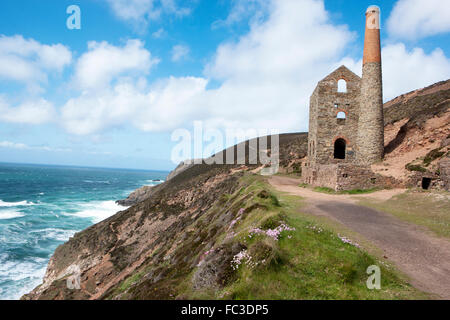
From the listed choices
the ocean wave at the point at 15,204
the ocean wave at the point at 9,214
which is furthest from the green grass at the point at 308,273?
the ocean wave at the point at 15,204

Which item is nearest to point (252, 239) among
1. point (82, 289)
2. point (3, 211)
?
point (82, 289)

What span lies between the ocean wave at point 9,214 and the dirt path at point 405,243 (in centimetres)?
5437

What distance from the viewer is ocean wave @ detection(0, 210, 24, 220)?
44609 millimetres

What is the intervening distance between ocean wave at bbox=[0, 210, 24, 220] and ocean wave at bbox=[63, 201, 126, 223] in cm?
919

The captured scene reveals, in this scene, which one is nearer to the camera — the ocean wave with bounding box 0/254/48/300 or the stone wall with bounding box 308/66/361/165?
the ocean wave with bounding box 0/254/48/300

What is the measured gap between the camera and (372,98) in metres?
21.2

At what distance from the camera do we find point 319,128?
74.3ft

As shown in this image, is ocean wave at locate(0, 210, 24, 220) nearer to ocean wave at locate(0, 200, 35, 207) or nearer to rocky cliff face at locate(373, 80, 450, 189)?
ocean wave at locate(0, 200, 35, 207)

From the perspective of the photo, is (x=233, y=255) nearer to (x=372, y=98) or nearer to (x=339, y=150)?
(x=372, y=98)

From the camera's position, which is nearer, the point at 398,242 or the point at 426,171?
the point at 398,242

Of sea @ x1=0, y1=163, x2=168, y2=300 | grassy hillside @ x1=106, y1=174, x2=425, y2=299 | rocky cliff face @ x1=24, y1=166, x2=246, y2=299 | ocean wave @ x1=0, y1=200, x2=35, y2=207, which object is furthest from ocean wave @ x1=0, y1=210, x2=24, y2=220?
grassy hillside @ x1=106, y1=174, x2=425, y2=299

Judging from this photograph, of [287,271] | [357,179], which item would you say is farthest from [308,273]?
[357,179]
